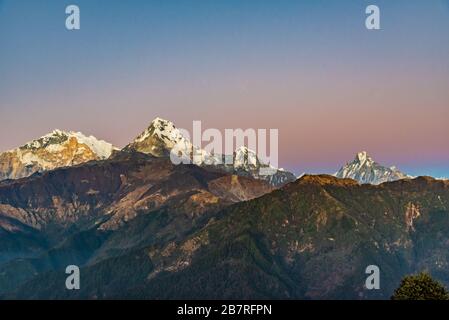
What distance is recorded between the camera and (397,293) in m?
183
